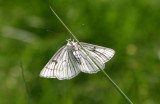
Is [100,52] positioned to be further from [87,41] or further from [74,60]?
[87,41]

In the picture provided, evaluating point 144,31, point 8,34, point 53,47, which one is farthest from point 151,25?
point 8,34

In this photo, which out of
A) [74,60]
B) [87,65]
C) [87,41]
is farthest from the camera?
[87,41]

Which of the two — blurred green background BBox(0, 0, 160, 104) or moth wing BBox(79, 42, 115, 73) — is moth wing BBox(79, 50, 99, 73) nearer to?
moth wing BBox(79, 42, 115, 73)


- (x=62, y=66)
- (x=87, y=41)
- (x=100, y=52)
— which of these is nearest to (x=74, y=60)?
(x=62, y=66)

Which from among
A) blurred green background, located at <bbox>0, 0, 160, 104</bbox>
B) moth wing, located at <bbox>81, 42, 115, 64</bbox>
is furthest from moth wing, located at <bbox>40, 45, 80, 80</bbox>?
blurred green background, located at <bbox>0, 0, 160, 104</bbox>

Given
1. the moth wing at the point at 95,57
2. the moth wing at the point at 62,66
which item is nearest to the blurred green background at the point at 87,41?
the moth wing at the point at 62,66

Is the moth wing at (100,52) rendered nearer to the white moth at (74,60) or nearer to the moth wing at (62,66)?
the white moth at (74,60)

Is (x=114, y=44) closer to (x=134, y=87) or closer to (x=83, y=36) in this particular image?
(x=83, y=36)
